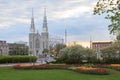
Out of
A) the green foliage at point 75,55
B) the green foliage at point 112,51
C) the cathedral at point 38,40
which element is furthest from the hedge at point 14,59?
the cathedral at point 38,40

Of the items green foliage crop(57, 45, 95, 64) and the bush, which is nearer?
green foliage crop(57, 45, 95, 64)

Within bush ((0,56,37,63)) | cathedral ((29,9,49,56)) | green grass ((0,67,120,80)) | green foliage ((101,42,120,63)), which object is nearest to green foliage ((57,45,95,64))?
green foliage ((101,42,120,63))

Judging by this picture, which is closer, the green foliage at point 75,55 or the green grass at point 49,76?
the green grass at point 49,76

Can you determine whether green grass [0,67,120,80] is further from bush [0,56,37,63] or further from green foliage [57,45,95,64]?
bush [0,56,37,63]

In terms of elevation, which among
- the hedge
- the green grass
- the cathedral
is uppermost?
the cathedral

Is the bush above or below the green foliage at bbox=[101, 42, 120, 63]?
below

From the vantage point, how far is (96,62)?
5578 cm

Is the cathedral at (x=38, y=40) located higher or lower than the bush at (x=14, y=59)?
higher

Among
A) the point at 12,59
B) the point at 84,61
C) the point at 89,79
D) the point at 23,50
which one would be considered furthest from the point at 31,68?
the point at 23,50

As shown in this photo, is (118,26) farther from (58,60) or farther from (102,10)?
(58,60)

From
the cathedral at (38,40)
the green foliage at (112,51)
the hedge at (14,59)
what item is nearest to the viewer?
the hedge at (14,59)

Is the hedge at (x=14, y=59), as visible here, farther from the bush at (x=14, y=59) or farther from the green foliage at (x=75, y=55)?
→ the green foliage at (x=75, y=55)

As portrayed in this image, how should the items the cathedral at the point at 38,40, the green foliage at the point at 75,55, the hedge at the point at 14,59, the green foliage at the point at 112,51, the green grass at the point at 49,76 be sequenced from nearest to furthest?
1. the green grass at the point at 49,76
2. the green foliage at the point at 75,55
3. the hedge at the point at 14,59
4. the green foliage at the point at 112,51
5. the cathedral at the point at 38,40

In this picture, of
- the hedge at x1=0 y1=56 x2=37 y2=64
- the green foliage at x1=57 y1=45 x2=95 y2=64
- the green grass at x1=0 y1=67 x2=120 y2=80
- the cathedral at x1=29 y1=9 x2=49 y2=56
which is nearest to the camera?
the green grass at x1=0 y1=67 x2=120 y2=80
